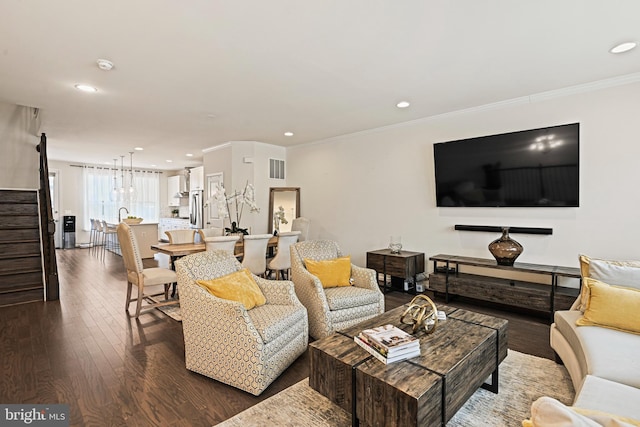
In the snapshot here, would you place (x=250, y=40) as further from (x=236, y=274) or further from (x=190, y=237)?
(x=190, y=237)

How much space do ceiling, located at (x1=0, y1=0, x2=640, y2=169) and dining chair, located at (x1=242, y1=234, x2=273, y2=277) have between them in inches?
71.4

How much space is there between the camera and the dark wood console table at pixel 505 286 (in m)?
3.45

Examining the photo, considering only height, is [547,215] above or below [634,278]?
above

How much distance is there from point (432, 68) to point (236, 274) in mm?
2734

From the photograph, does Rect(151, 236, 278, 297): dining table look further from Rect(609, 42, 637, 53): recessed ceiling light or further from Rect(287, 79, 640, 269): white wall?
Rect(609, 42, 637, 53): recessed ceiling light

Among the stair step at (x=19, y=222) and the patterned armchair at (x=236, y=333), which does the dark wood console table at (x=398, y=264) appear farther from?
the stair step at (x=19, y=222)

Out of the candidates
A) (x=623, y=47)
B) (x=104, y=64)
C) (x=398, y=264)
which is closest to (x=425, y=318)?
(x=398, y=264)

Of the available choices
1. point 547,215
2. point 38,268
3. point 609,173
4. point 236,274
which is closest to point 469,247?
point 547,215

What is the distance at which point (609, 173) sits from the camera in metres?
3.47

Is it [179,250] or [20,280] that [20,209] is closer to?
[20,280]

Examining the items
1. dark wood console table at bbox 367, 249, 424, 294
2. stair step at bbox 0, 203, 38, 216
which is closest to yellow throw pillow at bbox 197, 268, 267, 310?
dark wood console table at bbox 367, 249, 424, 294

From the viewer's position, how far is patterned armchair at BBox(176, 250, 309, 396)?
7.25 ft

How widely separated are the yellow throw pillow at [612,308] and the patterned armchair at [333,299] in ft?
5.46

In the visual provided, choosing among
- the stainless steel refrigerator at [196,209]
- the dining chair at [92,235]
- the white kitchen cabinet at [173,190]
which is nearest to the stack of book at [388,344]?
the stainless steel refrigerator at [196,209]
